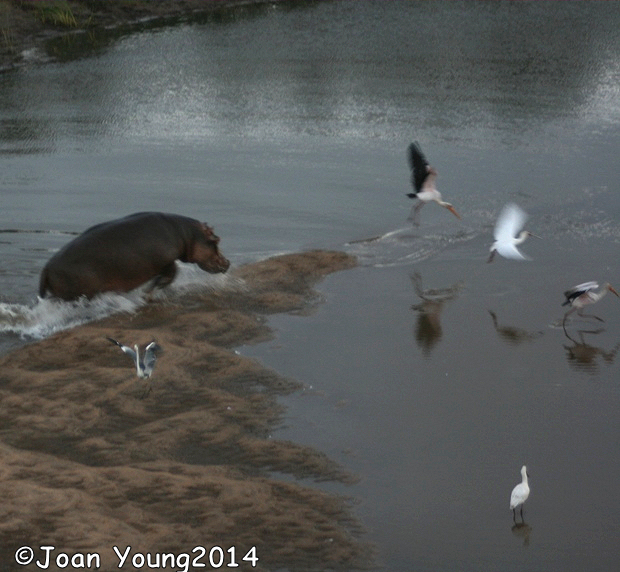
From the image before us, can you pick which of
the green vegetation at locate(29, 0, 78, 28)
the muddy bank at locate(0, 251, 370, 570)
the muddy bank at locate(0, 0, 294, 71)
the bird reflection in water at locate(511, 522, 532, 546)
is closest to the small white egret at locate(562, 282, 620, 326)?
the muddy bank at locate(0, 251, 370, 570)

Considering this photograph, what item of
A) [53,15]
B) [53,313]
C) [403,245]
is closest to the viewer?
[53,313]

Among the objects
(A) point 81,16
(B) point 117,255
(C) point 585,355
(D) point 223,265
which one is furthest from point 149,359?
(A) point 81,16

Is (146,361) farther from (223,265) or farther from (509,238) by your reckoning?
(509,238)

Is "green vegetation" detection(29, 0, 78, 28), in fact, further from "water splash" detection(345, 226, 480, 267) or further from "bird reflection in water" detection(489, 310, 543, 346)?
"bird reflection in water" detection(489, 310, 543, 346)

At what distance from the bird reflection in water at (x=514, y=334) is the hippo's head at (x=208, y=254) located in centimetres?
206

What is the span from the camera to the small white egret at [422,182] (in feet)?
29.7

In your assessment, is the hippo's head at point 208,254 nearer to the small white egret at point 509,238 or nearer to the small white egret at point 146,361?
the small white egret at point 509,238

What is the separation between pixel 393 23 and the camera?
1953 centimetres

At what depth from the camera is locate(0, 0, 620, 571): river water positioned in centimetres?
526

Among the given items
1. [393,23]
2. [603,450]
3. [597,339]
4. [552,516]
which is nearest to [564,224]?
[597,339]

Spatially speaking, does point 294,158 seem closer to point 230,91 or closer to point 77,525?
point 230,91

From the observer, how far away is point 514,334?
7082 mm

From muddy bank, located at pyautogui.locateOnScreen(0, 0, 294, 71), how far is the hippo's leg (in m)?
9.56

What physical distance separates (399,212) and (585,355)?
10.8 ft
